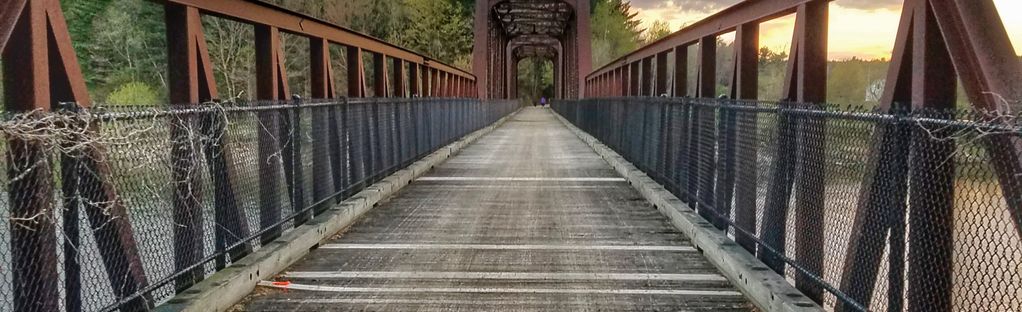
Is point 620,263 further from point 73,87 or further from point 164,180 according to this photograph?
point 73,87

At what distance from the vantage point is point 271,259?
6.40 meters

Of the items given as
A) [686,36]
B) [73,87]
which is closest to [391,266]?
[73,87]

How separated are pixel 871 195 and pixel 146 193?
4.02 m

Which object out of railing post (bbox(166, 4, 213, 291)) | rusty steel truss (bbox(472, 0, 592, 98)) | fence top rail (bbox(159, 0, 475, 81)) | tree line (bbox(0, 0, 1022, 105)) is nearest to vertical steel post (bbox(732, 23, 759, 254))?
railing post (bbox(166, 4, 213, 291))

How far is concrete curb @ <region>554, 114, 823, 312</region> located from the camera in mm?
5109

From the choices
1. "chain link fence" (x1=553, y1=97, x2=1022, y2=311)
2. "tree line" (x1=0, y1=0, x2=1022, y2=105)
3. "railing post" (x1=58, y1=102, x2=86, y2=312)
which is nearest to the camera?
"chain link fence" (x1=553, y1=97, x2=1022, y2=311)

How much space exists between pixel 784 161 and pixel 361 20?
68202 millimetres

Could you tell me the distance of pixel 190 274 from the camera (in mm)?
5352

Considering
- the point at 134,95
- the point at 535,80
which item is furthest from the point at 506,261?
the point at 535,80

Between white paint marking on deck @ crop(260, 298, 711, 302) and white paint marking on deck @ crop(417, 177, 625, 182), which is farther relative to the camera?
white paint marking on deck @ crop(417, 177, 625, 182)

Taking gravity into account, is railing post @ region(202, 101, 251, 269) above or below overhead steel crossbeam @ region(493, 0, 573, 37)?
below

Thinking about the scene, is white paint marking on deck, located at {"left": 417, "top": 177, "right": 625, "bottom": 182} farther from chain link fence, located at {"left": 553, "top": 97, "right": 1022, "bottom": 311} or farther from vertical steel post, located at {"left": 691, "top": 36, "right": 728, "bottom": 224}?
chain link fence, located at {"left": 553, "top": 97, "right": 1022, "bottom": 311}

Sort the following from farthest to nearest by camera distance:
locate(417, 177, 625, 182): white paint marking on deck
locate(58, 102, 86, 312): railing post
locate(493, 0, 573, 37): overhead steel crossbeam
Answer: locate(493, 0, 573, 37): overhead steel crossbeam → locate(417, 177, 625, 182): white paint marking on deck → locate(58, 102, 86, 312): railing post

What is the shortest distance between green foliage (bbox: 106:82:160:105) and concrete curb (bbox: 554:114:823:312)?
154 feet
